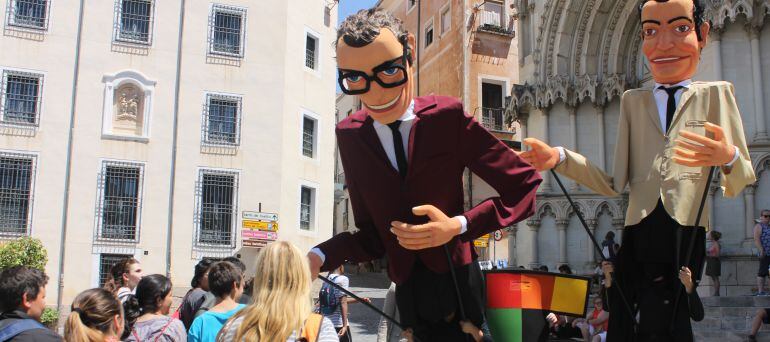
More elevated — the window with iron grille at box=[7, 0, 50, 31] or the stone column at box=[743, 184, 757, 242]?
the window with iron grille at box=[7, 0, 50, 31]

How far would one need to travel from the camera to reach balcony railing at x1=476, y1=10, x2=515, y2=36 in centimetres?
3053

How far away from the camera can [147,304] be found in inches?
202

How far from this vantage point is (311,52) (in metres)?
25.2

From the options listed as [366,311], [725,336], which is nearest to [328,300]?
[725,336]

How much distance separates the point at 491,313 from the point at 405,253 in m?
0.59

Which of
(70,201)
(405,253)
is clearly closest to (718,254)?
(405,253)

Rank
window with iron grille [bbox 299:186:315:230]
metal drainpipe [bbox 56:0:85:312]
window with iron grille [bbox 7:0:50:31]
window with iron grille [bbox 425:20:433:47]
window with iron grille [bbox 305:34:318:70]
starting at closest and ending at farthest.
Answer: metal drainpipe [bbox 56:0:85:312] < window with iron grille [bbox 7:0:50:31] < window with iron grille [bbox 299:186:315:230] < window with iron grille [bbox 305:34:318:70] < window with iron grille [bbox 425:20:433:47]

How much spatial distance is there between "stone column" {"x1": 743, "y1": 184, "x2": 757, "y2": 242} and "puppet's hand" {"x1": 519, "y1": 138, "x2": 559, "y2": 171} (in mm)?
8382

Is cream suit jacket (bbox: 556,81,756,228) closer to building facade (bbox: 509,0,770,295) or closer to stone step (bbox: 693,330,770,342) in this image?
stone step (bbox: 693,330,770,342)

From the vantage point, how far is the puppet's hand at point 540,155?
13.6 feet

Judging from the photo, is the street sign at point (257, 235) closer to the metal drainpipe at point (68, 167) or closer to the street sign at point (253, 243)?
the street sign at point (253, 243)

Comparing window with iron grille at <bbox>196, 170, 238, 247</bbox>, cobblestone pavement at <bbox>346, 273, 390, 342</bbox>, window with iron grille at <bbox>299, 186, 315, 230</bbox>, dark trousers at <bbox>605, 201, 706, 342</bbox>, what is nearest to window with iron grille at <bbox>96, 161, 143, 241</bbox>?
window with iron grille at <bbox>196, 170, 238, 247</bbox>

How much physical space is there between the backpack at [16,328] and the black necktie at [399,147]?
2.12 meters

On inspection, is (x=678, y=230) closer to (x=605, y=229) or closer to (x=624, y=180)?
(x=624, y=180)
